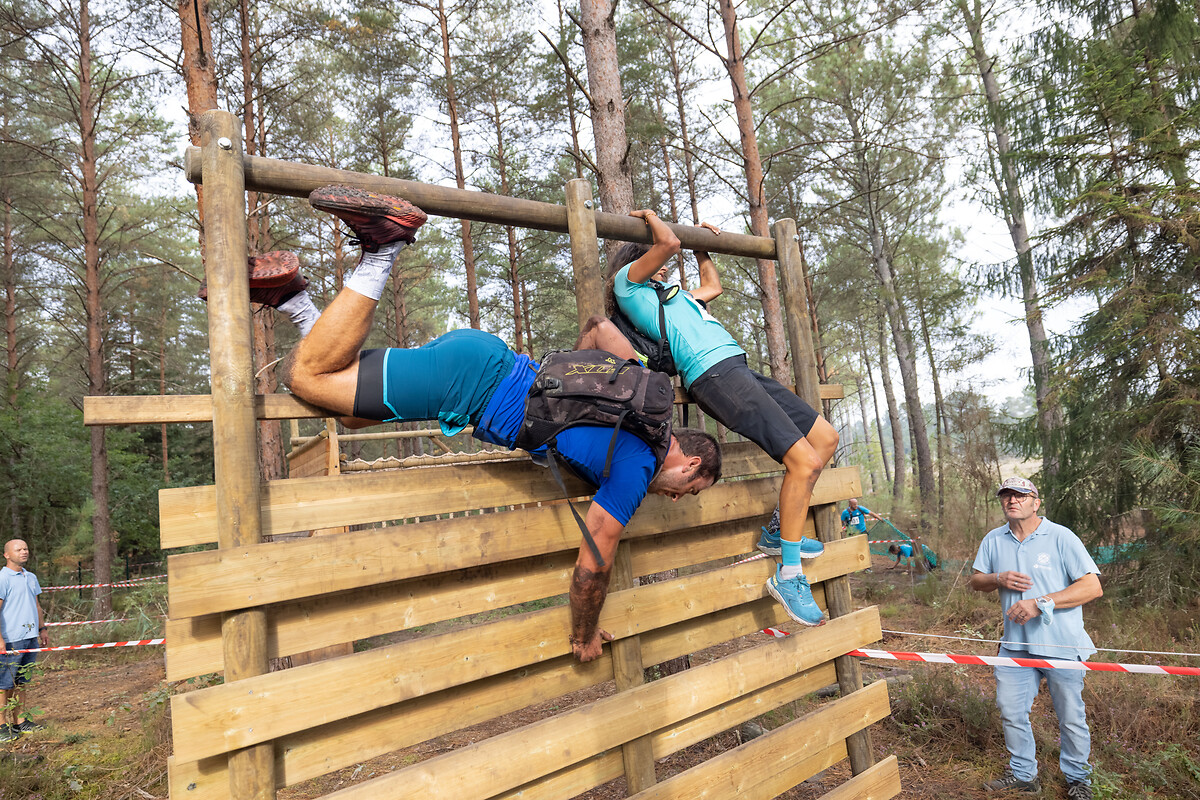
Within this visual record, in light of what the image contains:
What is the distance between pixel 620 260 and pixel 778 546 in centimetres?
159

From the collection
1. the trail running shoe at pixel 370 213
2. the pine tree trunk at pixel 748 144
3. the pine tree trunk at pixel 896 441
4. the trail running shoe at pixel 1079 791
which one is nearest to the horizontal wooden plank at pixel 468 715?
the trail running shoe at pixel 370 213

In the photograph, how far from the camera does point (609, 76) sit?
18.9 ft

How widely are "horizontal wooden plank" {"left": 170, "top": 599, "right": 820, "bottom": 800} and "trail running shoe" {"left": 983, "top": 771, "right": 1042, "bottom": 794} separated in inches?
73.1

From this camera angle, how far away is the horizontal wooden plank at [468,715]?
1929mm

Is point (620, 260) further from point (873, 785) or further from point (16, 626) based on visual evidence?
point (16, 626)

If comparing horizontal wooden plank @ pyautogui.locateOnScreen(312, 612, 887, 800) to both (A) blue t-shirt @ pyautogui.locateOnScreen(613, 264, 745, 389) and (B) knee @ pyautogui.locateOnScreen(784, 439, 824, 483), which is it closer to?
(B) knee @ pyautogui.locateOnScreen(784, 439, 824, 483)

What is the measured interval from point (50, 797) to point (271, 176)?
502 cm

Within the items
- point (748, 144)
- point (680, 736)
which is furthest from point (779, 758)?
point (748, 144)

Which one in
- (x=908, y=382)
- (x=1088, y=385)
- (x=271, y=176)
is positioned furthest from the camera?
(x=908, y=382)

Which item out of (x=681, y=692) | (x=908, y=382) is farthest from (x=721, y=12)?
(x=908, y=382)

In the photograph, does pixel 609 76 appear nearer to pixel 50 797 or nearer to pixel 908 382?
pixel 50 797

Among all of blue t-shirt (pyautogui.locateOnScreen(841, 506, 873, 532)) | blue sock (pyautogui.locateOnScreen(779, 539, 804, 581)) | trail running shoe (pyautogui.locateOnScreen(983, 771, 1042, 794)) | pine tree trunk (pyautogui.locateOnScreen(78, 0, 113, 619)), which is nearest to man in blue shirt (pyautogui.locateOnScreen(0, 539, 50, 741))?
pine tree trunk (pyautogui.locateOnScreen(78, 0, 113, 619))

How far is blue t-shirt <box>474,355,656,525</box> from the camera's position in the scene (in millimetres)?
2365

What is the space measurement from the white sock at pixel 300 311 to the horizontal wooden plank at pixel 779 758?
208 centimetres
